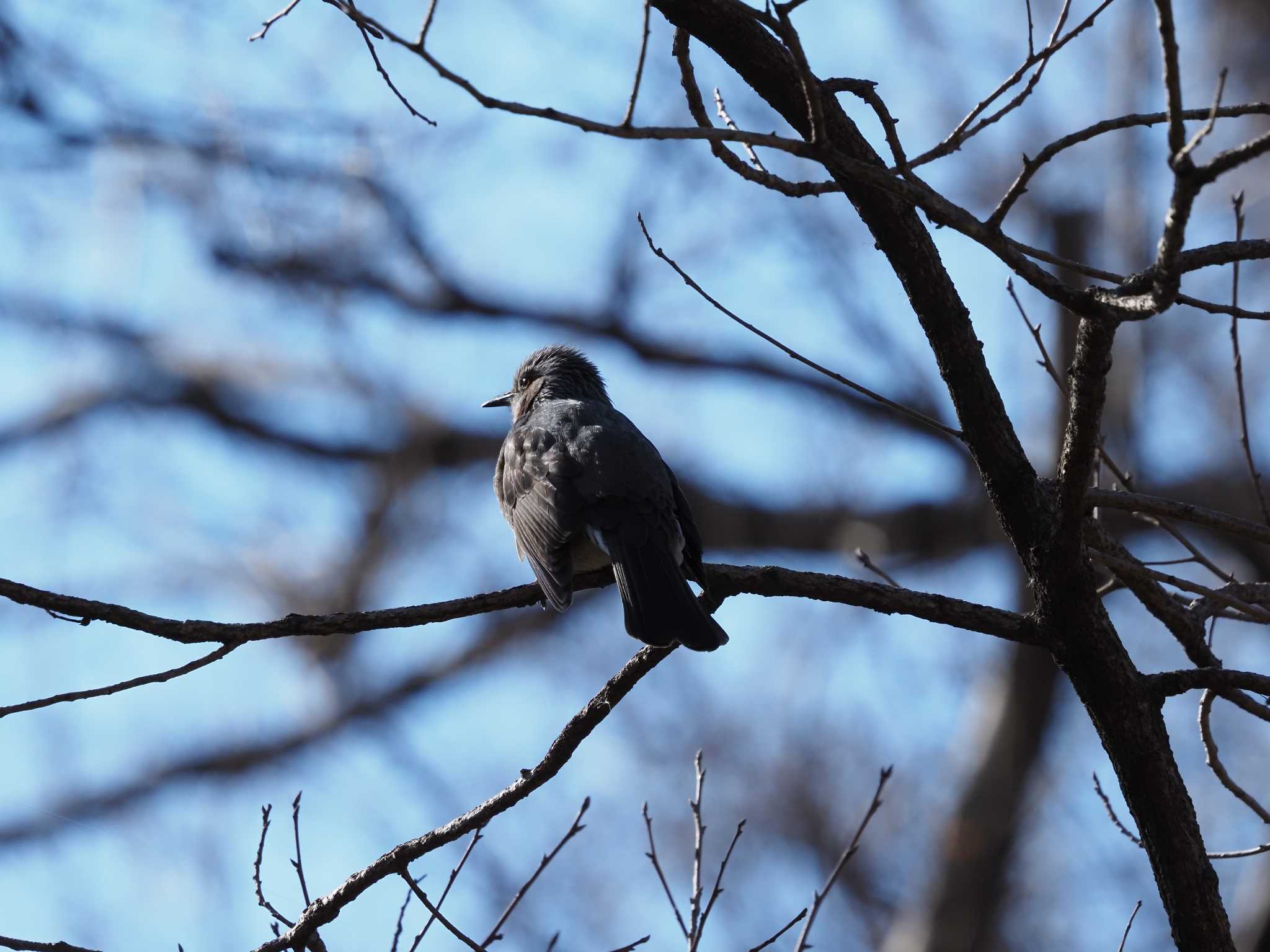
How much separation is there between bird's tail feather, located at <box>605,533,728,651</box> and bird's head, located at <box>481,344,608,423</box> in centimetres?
191

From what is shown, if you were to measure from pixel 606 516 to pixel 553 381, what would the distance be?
1912 millimetres

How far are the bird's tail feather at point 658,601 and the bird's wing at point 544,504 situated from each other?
20 centimetres

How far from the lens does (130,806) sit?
14.9m

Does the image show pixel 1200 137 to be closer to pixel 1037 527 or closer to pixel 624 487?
pixel 1037 527

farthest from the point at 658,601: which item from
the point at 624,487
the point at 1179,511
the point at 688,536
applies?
the point at 1179,511

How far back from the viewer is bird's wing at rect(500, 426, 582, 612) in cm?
457

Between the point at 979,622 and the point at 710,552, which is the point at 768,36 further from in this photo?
the point at 710,552

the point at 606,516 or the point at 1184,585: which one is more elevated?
the point at 606,516

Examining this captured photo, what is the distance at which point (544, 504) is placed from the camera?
4.93 meters

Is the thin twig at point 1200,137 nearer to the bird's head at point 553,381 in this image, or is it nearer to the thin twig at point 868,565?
the thin twig at point 868,565

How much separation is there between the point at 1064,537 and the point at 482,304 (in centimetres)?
992

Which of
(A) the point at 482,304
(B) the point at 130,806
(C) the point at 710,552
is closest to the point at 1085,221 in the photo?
(C) the point at 710,552

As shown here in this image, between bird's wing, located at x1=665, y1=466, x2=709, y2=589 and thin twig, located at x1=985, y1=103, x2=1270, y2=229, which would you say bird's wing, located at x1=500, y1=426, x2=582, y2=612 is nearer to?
bird's wing, located at x1=665, y1=466, x2=709, y2=589

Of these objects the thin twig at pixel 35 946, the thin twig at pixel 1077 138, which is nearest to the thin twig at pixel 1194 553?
the thin twig at pixel 1077 138
